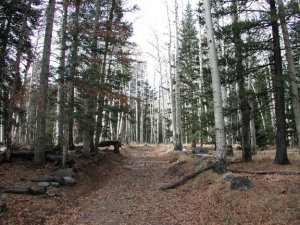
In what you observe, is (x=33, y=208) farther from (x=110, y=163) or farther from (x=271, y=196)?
(x=110, y=163)

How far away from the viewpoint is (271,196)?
309 inches

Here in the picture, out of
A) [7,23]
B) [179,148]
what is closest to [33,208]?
[7,23]

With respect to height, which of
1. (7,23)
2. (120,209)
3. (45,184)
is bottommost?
(120,209)

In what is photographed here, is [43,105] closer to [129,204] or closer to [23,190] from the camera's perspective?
[23,190]

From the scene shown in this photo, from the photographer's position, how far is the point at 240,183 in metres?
9.12

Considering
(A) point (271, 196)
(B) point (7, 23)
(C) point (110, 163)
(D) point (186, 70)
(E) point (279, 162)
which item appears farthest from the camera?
(D) point (186, 70)

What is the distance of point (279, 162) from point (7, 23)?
47.1 ft

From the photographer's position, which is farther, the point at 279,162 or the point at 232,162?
the point at 232,162

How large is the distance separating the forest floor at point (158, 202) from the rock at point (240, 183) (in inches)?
6.1

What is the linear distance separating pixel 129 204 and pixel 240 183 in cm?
341

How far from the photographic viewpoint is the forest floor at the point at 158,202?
7.41m

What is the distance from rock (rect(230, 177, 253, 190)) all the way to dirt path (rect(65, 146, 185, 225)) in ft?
6.02

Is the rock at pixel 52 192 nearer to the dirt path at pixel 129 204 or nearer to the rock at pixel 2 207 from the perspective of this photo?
the dirt path at pixel 129 204

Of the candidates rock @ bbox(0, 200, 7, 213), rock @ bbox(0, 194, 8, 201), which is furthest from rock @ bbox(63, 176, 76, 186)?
rock @ bbox(0, 200, 7, 213)
